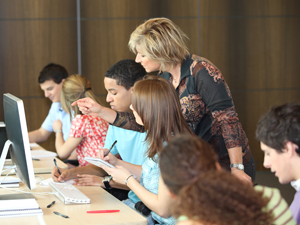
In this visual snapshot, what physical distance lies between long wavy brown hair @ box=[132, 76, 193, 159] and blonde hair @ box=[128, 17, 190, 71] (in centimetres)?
34

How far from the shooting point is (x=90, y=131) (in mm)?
2928

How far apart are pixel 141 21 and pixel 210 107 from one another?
9.08 ft

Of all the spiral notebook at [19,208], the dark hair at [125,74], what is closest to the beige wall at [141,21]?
the dark hair at [125,74]

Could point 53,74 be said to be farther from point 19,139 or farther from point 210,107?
point 19,139

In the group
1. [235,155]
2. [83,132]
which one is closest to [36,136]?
[83,132]

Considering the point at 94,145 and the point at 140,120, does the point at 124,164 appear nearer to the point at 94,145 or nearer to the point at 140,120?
the point at 140,120

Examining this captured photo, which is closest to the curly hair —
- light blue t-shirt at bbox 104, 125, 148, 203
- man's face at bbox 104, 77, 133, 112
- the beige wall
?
light blue t-shirt at bbox 104, 125, 148, 203

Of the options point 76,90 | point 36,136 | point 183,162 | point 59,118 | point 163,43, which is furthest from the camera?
point 36,136

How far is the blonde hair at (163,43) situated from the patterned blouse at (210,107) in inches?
3.3

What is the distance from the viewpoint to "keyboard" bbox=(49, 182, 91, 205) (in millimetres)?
1790

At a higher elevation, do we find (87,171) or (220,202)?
(220,202)

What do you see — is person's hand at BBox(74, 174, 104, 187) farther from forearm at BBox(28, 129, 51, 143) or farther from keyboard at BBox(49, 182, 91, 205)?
forearm at BBox(28, 129, 51, 143)

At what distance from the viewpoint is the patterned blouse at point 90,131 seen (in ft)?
9.54

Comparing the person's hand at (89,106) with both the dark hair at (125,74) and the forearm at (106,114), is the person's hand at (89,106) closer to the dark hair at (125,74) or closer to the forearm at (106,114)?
the forearm at (106,114)
